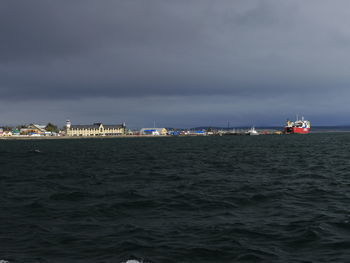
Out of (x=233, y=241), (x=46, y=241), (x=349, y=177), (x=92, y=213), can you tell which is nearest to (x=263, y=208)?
(x=233, y=241)

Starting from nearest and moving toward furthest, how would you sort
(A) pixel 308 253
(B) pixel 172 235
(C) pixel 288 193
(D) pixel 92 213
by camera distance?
(A) pixel 308 253 → (B) pixel 172 235 → (D) pixel 92 213 → (C) pixel 288 193

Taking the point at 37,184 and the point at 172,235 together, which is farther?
the point at 37,184

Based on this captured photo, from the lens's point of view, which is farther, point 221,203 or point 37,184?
point 37,184

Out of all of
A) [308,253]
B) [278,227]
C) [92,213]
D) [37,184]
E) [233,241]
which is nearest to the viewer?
[308,253]

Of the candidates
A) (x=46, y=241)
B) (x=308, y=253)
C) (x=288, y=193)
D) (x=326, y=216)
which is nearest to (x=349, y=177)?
(x=288, y=193)

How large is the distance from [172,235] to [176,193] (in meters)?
7.69

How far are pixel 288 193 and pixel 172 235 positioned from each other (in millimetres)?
9515

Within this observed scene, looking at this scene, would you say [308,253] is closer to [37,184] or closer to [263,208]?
[263,208]

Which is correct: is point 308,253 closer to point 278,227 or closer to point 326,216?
point 278,227

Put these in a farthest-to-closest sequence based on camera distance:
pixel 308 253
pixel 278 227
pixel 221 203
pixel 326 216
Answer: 1. pixel 221 203
2. pixel 326 216
3. pixel 278 227
4. pixel 308 253

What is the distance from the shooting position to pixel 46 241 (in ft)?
34.4

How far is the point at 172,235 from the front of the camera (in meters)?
11.1

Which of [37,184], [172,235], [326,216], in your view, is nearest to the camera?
[172,235]

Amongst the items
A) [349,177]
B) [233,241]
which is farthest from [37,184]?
[349,177]
